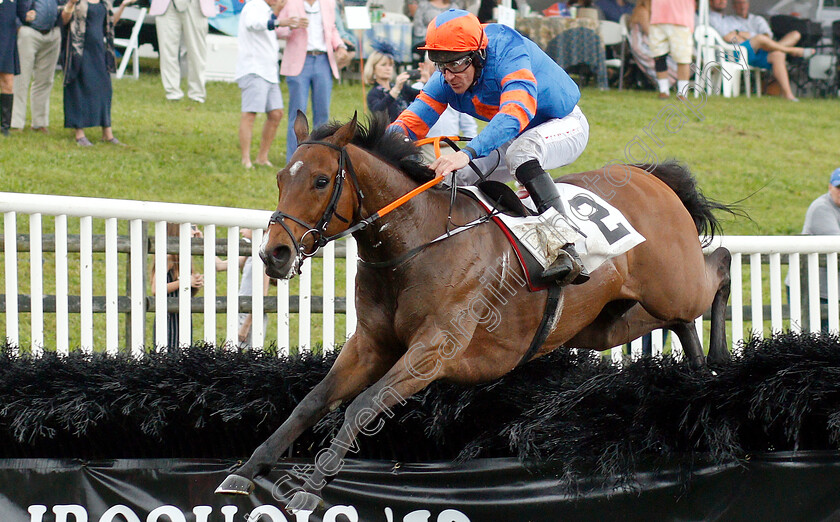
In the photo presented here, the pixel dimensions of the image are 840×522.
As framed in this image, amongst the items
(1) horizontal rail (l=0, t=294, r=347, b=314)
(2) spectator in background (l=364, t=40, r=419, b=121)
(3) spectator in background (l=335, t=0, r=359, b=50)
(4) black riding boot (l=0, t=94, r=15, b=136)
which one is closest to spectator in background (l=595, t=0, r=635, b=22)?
(3) spectator in background (l=335, t=0, r=359, b=50)

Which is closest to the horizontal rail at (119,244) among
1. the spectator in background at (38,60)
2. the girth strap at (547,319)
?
the girth strap at (547,319)

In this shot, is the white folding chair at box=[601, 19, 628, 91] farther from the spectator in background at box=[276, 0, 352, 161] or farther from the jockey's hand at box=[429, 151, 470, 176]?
the jockey's hand at box=[429, 151, 470, 176]

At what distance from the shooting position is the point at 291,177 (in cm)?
344

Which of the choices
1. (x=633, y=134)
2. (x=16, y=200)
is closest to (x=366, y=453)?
(x=16, y=200)

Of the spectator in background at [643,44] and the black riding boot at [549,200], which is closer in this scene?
the black riding boot at [549,200]

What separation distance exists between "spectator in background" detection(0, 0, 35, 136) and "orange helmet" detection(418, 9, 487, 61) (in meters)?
6.51

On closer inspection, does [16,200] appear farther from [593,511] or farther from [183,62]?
Result: [183,62]

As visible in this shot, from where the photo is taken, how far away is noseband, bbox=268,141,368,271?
131 inches

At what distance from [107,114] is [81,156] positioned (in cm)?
64

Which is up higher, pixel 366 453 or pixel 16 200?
pixel 16 200

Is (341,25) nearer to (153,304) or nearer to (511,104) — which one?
(153,304)

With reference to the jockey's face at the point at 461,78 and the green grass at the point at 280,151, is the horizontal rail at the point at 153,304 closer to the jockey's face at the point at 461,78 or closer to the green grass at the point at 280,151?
the green grass at the point at 280,151

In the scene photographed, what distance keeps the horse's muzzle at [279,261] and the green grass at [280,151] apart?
412cm

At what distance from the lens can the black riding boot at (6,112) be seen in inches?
381
